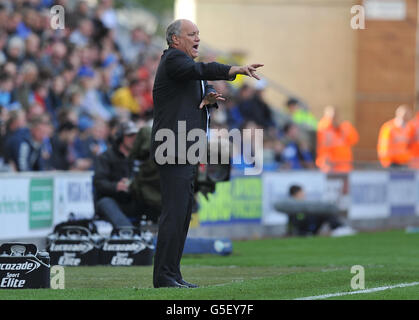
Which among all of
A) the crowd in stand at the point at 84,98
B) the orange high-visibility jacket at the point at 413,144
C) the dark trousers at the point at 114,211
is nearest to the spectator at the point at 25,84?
the crowd in stand at the point at 84,98

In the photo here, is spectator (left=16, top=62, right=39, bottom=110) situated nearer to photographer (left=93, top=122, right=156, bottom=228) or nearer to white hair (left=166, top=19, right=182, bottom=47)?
photographer (left=93, top=122, right=156, bottom=228)

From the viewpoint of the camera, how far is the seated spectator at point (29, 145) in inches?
709

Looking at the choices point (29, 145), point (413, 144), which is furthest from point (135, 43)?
point (29, 145)

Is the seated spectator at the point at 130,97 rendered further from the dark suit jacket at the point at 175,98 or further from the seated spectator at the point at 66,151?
the dark suit jacket at the point at 175,98

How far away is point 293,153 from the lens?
27.1 m

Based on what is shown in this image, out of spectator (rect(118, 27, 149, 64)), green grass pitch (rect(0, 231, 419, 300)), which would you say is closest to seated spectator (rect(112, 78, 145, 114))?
spectator (rect(118, 27, 149, 64))

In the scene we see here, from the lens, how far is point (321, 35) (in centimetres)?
3725

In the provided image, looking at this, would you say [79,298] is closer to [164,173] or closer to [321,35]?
[164,173]

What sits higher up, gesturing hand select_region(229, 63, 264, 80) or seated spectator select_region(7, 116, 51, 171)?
gesturing hand select_region(229, 63, 264, 80)

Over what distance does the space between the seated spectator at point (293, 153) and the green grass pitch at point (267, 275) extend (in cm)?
699

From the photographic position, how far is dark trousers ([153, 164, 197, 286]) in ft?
33.8

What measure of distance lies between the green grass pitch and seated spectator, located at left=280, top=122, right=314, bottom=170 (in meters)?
6.99

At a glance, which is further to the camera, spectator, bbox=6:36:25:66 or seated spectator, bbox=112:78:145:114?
seated spectator, bbox=112:78:145:114

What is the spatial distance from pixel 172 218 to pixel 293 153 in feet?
55.9
